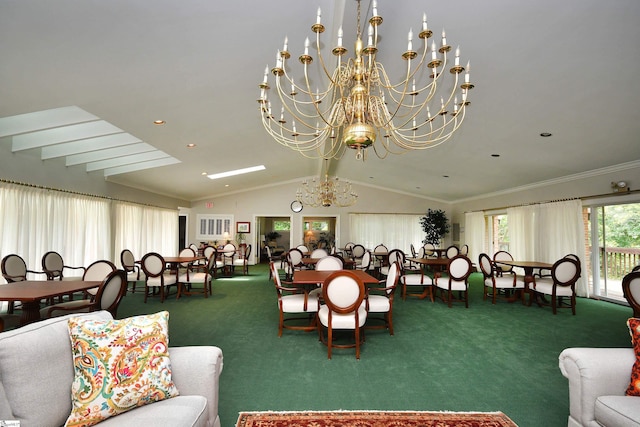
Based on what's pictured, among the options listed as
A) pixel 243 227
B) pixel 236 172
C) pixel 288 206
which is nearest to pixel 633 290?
pixel 236 172

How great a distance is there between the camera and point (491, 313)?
5.00 meters

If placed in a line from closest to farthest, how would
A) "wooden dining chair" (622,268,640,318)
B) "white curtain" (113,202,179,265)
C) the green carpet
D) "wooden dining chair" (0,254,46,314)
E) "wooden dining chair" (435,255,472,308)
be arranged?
1. the green carpet
2. "wooden dining chair" (622,268,640,318)
3. "wooden dining chair" (0,254,46,314)
4. "wooden dining chair" (435,255,472,308)
5. "white curtain" (113,202,179,265)

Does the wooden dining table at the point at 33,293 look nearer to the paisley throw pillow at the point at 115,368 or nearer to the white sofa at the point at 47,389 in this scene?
the white sofa at the point at 47,389

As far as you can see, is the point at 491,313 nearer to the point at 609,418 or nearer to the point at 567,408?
the point at 567,408

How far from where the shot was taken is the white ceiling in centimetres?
237

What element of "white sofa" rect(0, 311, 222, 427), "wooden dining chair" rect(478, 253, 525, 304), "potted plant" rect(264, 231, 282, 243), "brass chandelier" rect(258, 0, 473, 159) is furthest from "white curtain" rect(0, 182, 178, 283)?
"wooden dining chair" rect(478, 253, 525, 304)

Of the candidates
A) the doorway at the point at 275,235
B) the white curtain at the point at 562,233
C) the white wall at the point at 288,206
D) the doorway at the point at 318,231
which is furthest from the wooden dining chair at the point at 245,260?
the white curtain at the point at 562,233

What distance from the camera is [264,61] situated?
3.32 meters

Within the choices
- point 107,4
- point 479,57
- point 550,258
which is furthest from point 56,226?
point 550,258

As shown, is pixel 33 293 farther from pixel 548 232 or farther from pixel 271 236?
pixel 271 236

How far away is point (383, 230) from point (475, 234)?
3.06 meters

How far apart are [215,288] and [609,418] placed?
673cm

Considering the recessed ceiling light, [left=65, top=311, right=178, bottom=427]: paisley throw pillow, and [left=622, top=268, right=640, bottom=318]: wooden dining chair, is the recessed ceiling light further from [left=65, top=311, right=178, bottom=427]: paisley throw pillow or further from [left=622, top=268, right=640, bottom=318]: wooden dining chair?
[left=622, top=268, right=640, bottom=318]: wooden dining chair

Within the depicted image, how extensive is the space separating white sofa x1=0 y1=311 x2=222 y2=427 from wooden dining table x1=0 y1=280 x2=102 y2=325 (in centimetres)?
191
